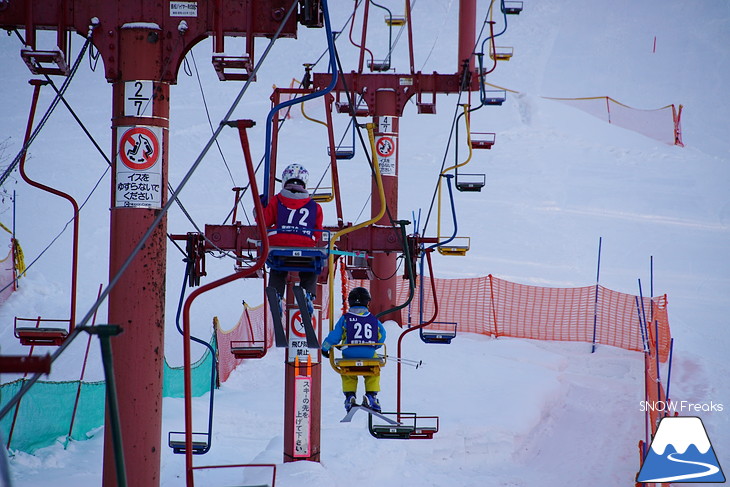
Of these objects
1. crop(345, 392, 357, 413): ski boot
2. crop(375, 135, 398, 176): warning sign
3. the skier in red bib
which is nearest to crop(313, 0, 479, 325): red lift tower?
crop(375, 135, 398, 176): warning sign

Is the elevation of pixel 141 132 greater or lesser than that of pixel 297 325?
greater

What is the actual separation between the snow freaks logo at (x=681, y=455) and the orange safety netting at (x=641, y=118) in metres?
33.9

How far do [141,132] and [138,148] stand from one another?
125 mm

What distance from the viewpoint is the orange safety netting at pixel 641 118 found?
133 ft

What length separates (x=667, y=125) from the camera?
4188 cm

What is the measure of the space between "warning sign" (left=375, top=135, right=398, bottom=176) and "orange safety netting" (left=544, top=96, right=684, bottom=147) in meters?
25.4

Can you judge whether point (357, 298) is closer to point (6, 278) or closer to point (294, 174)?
point (294, 174)

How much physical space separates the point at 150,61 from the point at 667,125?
123 feet

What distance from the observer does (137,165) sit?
739 centimetres

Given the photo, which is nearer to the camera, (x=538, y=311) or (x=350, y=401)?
(x=350, y=401)

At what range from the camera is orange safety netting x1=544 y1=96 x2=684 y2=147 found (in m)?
40.6

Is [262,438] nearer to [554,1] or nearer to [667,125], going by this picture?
[667,125]

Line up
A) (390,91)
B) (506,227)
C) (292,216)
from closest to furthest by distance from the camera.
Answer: (292,216) → (390,91) → (506,227)

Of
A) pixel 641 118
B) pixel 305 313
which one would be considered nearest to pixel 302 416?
pixel 305 313
